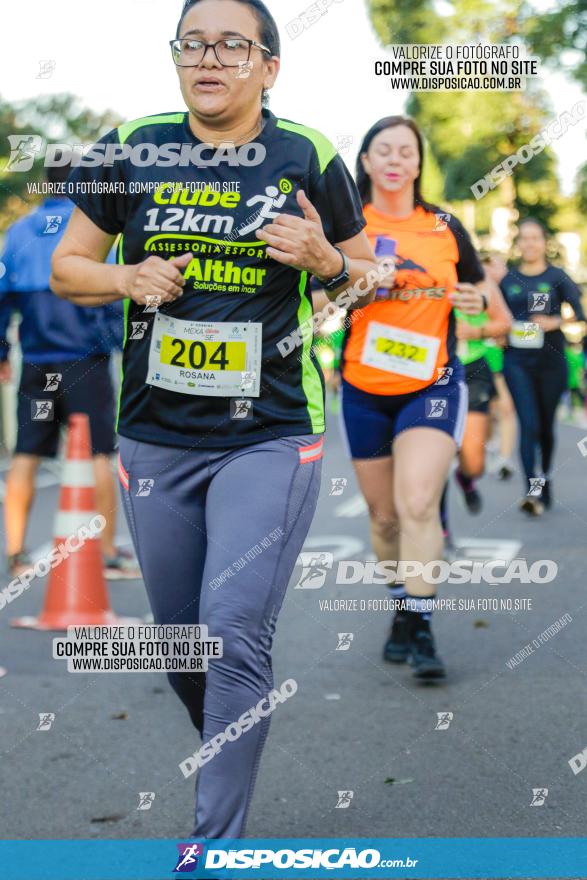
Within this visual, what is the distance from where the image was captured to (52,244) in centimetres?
709

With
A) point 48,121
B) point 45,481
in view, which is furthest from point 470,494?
point 48,121

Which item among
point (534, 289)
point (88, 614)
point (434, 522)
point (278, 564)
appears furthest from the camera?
point (534, 289)

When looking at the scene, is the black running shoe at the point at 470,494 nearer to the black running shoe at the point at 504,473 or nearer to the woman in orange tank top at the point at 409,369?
the black running shoe at the point at 504,473

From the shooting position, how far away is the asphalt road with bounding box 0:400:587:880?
12.6 feet

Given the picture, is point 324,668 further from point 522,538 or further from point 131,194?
point 522,538

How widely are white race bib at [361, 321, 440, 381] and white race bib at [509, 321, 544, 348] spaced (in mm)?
3655

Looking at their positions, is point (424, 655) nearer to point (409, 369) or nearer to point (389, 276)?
point (409, 369)

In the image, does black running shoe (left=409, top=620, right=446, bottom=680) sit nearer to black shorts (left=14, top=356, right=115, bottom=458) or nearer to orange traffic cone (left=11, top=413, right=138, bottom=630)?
orange traffic cone (left=11, top=413, right=138, bottom=630)

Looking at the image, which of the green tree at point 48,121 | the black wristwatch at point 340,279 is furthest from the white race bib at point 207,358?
the green tree at point 48,121

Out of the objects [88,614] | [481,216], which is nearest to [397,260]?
[88,614]

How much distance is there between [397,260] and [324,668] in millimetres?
1615

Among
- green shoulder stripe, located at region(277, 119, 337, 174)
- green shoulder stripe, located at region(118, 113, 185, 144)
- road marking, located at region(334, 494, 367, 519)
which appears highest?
green shoulder stripe, located at region(118, 113, 185, 144)

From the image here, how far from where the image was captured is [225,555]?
A: 3.18 m

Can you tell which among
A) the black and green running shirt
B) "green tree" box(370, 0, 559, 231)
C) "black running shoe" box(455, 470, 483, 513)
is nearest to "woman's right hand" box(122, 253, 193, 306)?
the black and green running shirt
